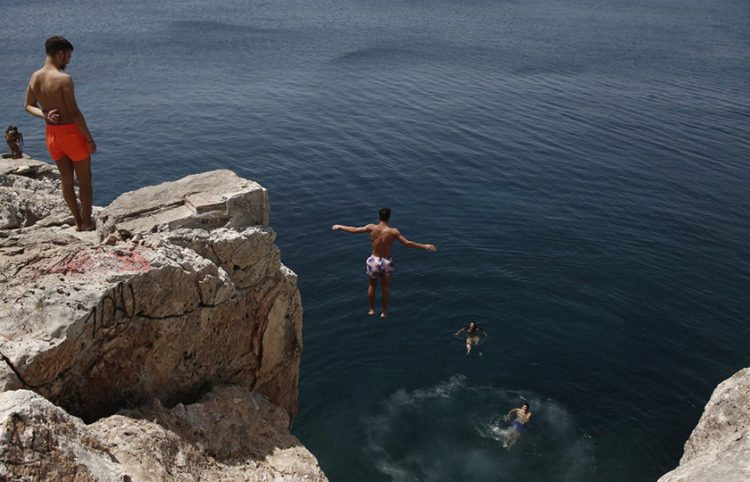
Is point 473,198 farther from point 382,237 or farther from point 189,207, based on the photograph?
point 189,207

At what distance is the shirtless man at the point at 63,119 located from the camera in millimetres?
10141

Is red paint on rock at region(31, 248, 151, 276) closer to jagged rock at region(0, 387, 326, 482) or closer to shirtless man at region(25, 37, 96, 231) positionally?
shirtless man at region(25, 37, 96, 231)

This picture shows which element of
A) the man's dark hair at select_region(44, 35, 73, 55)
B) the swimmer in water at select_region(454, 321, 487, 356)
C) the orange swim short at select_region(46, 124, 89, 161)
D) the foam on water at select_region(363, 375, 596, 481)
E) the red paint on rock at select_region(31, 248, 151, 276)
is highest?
the man's dark hair at select_region(44, 35, 73, 55)

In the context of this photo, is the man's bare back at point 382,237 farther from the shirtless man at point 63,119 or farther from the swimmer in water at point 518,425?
the swimmer in water at point 518,425

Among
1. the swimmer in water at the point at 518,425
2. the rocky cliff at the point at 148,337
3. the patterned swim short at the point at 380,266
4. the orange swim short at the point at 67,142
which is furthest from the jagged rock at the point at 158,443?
the swimmer in water at the point at 518,425

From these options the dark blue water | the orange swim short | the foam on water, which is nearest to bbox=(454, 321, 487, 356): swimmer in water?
the dark blue water

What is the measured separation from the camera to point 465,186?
3591 centimetres

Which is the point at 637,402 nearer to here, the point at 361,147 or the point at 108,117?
the point at 361,147

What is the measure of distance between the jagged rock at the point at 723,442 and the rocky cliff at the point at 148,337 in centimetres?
669

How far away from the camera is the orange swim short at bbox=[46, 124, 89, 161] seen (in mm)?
10672

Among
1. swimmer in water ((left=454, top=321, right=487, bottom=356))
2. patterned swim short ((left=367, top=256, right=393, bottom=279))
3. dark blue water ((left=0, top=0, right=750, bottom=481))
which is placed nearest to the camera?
patterned swim short ((left=367, top=256, right=393, bottom=279))

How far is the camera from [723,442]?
37.7ft

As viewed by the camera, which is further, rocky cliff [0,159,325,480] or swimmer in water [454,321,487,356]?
swimmer in water [454,321,487,356]

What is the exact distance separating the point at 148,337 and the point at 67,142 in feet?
13.3
